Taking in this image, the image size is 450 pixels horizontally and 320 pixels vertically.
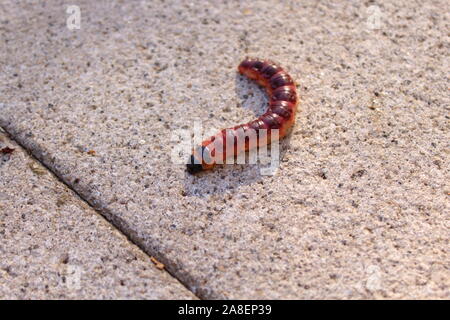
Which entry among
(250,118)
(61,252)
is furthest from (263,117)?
(61,252)

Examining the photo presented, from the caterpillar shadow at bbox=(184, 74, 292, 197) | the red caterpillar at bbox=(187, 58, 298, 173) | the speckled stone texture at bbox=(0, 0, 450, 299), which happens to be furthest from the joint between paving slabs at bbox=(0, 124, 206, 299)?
the red caterpillar at bbox=(187, 58, 298, 173)

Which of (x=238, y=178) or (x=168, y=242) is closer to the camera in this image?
(x=168, y=242)

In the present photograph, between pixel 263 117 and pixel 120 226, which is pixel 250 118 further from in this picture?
pixel 120 226

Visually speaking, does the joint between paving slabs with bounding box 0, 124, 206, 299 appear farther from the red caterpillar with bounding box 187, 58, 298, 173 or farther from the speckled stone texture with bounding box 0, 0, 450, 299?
the red caterpillar with bounding box 187, 58, 298, 173

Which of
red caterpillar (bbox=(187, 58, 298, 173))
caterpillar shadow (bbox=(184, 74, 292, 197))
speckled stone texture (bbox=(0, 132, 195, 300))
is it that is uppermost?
→ red caterpillar (bbox=(187, 58, 298, 173))
